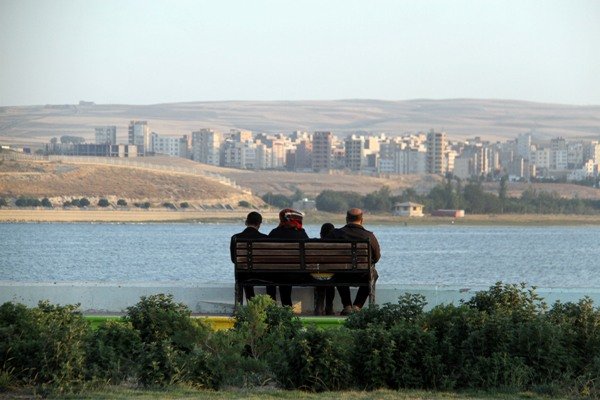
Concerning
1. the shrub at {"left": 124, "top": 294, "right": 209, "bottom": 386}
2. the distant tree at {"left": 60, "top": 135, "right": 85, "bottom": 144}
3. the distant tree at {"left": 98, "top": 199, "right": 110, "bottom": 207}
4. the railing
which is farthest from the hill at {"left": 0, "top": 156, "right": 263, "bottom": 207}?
the shrub at {"left": 124, "top": 294, "right": 209, "bottom": 386}

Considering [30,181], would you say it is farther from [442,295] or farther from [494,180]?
[442,295]

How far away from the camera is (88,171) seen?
116250mm

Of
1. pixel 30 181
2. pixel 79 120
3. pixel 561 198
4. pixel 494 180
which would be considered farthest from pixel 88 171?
pixel 79 120

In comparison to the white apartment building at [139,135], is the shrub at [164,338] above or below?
above

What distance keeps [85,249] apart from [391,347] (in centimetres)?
4604

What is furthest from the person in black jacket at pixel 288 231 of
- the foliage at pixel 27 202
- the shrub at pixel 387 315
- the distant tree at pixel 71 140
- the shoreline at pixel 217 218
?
the distant tree at pixel 71 140

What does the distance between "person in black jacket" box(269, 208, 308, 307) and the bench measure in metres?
0.16

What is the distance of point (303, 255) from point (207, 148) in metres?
165

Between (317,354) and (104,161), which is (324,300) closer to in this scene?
(317,354)

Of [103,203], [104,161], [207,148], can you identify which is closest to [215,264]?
[103,203]

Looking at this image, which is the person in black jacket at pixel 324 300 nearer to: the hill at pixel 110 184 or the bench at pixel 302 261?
the bench at pixel 302 261

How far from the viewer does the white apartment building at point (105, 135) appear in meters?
170

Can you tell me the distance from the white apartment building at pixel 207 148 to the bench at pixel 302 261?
162597 mm

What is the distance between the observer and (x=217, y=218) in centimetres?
10562
